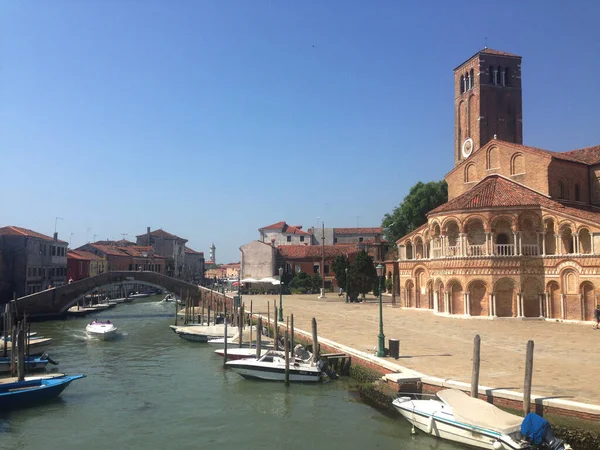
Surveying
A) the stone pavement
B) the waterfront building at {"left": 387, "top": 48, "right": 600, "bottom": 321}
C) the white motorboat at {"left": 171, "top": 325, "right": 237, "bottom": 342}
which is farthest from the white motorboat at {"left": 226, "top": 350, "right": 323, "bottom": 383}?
the waterfront building at {"left": 387, "top": 48, "right": 600, "bottom": 321}

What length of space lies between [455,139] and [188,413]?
4036 centimetres

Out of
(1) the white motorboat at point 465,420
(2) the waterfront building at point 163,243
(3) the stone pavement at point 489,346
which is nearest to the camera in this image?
(1) the white motorboat at point 465,420

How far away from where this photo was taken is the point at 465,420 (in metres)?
11.5

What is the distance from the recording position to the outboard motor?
1023 centimetres

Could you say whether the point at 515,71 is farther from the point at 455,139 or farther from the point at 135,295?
the point at 135,295

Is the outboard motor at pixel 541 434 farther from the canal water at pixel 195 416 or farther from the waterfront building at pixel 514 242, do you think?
the waterfront building at pixel 514 242

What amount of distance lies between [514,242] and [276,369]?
17.0 m

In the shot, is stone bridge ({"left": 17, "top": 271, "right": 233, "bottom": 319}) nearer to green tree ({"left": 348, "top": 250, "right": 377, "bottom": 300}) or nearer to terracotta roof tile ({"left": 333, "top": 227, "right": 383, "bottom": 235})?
green tree ({"left": 348, "top": 250, "right": 377, "bottom": 300})

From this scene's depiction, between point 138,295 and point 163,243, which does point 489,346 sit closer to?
point 138,295

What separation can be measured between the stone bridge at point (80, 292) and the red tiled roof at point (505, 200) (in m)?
20.1

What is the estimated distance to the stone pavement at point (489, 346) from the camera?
44.2 ft

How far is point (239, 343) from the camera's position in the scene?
82.0ft

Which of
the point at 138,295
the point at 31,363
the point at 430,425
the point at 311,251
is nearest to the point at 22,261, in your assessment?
the point at 31,363

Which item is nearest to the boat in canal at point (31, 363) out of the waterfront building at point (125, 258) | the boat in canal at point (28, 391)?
the boat in canal at point (28, 391)
